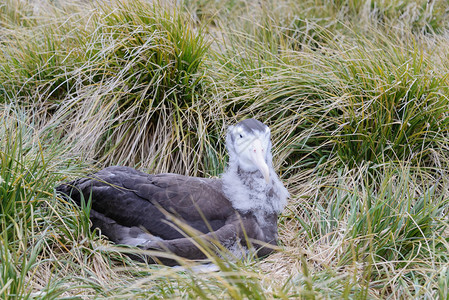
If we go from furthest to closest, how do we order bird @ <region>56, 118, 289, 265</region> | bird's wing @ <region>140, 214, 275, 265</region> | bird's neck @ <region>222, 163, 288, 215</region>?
bird's neck @ <region>222, 163, 288, 215</region>, bird @ <region>56, 118, 289, 265</region>, bird's wing @ <region>140, 214, 275, 265</region>

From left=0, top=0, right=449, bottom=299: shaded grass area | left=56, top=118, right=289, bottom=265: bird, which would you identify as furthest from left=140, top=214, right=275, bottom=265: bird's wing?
left=0, top=0, right=449, bottom=299: shaded grass area

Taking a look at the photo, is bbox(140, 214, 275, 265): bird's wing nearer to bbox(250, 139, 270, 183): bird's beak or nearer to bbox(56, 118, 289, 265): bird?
bbox(56, 118, 289, 265): bird

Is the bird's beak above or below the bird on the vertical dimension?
above

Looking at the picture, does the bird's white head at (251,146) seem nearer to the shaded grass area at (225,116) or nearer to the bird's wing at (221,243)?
the bird's wing at (221,243)

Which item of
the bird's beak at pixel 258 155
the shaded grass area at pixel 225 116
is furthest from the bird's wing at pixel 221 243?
the bird's beak at pixel 258 155

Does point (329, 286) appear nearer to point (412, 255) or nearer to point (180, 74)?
point (412, 255)

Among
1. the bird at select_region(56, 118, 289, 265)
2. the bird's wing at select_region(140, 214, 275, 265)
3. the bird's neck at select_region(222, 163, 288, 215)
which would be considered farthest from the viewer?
the bird's neck at select_region(222, 163, 288, 215)

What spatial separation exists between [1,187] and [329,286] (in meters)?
1.72

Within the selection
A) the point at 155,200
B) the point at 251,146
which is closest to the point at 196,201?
the point at 155,200

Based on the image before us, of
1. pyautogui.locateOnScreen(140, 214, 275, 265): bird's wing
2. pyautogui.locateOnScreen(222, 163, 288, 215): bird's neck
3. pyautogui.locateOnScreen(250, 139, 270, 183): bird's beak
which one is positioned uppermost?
pyautogui.locateOnScreen(250, 139, 270, 183): bird's beak

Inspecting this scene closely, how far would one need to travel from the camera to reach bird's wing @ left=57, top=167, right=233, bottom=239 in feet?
11.2

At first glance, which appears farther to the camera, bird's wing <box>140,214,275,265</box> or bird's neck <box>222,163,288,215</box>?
bird's neck <box>222,163,288,215</box>

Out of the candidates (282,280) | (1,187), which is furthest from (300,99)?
(1,187)

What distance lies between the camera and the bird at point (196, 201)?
338 cm
